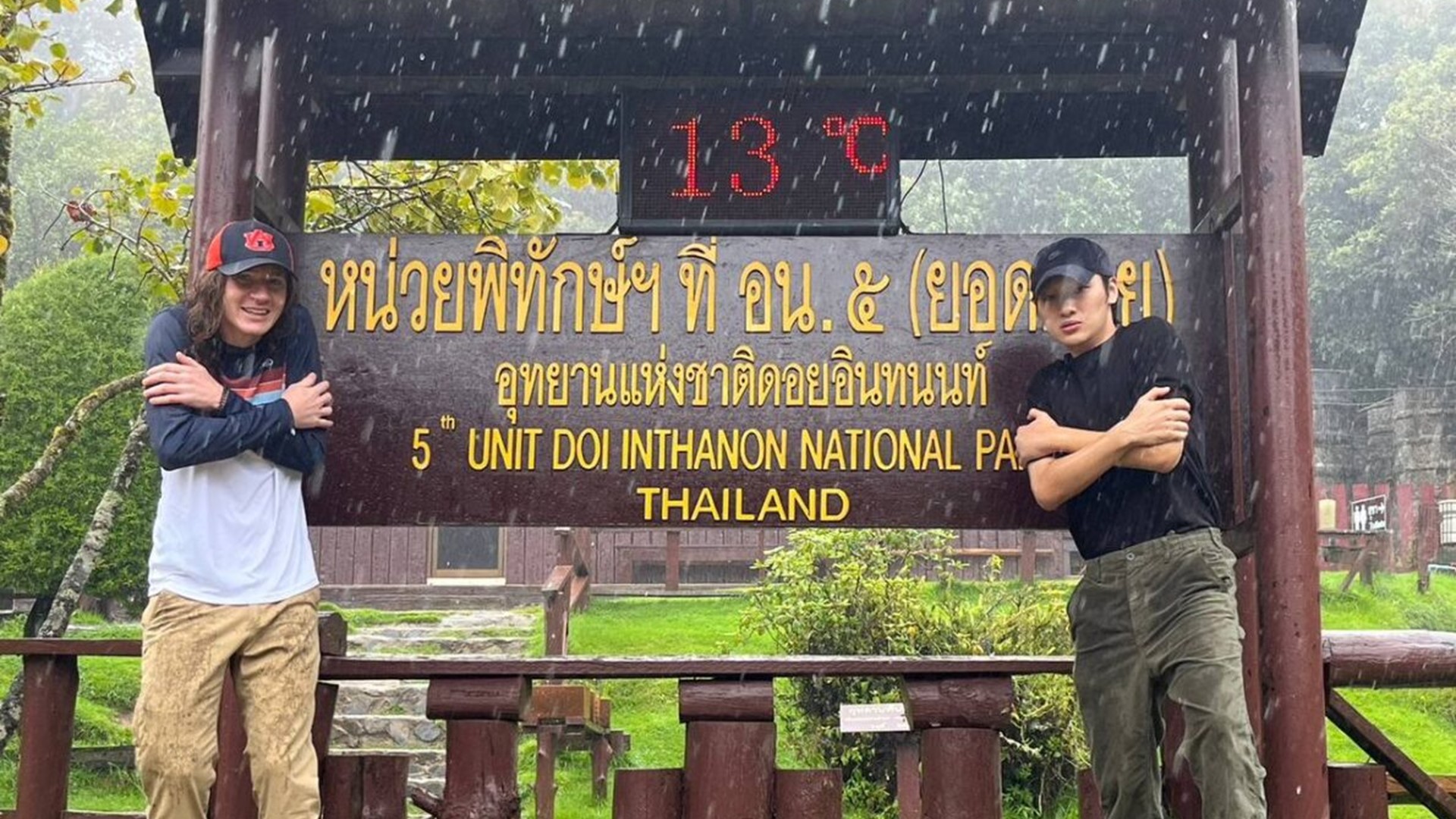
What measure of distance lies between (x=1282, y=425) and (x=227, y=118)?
364 centimetres

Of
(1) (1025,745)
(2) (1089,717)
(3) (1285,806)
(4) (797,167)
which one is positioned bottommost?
(1) (1025,745)

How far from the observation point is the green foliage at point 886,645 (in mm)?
9961

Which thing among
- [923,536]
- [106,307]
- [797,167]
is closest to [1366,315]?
[923,536]

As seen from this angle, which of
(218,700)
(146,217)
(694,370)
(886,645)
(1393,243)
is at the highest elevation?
(1393,243)

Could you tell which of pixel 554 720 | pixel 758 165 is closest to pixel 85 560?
pixel 554 720

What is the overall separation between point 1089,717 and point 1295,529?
35.5 inches

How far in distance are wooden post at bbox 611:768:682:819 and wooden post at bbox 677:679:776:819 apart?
0.05m

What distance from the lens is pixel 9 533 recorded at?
1481 centimetres

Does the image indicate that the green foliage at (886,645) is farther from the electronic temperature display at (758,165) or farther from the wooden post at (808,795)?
the wooden post at (808,795)

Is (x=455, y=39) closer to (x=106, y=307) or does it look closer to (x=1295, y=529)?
(x=1295, y=529)

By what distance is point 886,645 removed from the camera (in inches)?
401

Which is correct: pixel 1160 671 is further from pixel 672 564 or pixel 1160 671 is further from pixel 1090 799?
pixel 672 564

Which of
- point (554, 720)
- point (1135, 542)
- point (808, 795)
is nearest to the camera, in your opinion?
point (1135, 542)

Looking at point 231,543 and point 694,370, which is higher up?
point 694,370
